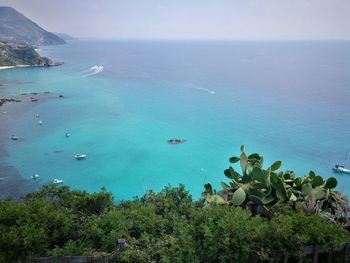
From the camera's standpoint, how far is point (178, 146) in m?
30.4

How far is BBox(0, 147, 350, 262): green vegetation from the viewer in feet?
21.8

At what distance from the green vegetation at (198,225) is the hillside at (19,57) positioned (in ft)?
263

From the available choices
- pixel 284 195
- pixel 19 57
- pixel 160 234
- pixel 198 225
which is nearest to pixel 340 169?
pixel 284 195

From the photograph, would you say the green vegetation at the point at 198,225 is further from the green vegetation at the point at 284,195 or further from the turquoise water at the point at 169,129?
the turquoise water at the point at 169,129

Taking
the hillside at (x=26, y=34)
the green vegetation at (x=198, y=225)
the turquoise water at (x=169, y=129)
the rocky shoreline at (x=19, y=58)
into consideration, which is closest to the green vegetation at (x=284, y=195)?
the green vegetation at (x=198, y=225)

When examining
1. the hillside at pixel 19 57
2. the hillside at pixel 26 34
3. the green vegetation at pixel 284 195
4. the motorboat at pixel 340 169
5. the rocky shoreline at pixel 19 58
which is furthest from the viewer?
the hillside at pixel 26 34

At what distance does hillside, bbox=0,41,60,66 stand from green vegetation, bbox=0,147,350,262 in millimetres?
80102

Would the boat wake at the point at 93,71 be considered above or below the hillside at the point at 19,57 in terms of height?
below

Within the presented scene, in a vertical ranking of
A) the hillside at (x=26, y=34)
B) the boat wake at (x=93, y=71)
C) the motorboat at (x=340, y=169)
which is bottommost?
the motorboat at (x=340, y=169)

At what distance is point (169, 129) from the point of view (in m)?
35.3

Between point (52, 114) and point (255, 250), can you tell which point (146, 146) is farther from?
point (255, 250)

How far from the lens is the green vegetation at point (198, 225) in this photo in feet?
21.8

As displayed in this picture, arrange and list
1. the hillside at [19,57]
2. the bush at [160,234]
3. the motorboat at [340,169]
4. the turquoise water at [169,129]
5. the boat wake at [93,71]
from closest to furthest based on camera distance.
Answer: the bush at [160,234] < the turquoise water at [169,129] < the motorboat at [340,169] < the boat wake at [93,71] < the hillside at [19,57]

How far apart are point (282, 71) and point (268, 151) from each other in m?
56.5
